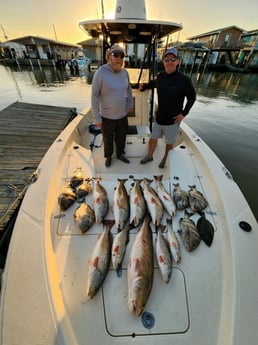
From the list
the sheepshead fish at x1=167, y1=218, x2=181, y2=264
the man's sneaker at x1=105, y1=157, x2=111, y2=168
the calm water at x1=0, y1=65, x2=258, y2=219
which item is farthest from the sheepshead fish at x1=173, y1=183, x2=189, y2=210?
the calm water at x1=0, y1=65, x2=258, y2=219

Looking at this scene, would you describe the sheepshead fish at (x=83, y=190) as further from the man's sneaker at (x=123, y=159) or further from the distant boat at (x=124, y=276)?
the man's sneaker at (x=123, y=159)

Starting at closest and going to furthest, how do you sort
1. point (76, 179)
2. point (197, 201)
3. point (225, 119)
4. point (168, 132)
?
1. point (197, 201)
2. point (76, 179)
3. point (168, 132)
4. point (225, 119)

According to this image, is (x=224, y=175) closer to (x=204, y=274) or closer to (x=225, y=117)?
(x=204, y=274)

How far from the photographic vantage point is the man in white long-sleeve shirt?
90.2 inches

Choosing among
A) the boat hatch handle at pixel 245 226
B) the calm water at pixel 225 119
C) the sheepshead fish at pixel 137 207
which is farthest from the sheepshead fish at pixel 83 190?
the calm water at pixel 225 119

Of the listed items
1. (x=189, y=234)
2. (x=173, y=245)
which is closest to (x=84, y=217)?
(x=173, y=245)

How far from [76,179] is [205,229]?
167 cm

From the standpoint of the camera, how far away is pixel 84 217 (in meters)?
1.82

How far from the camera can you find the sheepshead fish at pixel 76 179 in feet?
7.45

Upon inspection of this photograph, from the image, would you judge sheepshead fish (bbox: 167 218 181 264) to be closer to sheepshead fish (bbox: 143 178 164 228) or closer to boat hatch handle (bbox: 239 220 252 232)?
sheepshead fish (bbox: 143 178 164 228)

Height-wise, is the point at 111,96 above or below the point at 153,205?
above

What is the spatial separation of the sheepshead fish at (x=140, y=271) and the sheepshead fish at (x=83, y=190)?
2.83ft

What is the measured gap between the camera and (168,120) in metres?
2.65

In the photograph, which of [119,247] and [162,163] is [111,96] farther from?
[119,247]
